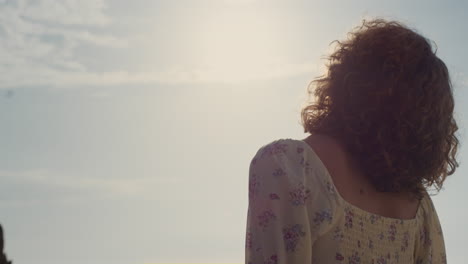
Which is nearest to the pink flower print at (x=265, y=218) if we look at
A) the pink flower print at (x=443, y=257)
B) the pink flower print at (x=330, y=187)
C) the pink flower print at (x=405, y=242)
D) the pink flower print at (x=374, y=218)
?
the pink flower print at (x=330, y=187)

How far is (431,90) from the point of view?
5.16 m

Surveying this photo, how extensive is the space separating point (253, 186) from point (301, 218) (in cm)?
27

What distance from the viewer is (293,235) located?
189 inches

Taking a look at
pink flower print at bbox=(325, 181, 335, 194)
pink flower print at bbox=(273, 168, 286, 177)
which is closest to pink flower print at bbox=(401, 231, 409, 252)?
pink flower print at bbox=(325, 181, 335, 194)

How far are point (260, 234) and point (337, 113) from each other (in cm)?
75

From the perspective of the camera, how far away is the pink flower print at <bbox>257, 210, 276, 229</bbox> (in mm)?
4805

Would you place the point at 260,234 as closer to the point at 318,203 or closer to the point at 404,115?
the point at 318,203

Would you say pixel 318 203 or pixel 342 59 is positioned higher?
pixel 342 59

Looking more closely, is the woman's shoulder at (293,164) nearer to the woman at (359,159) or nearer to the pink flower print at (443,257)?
the woman at (359,159)

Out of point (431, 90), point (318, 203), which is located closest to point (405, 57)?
point (431, 90)

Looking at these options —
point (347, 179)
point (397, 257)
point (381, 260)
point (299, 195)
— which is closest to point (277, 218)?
point (299, 195)

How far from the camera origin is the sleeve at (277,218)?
4809mm

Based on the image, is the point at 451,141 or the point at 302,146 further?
the point at 451,141

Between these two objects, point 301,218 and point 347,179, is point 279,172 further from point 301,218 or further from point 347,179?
point 347,179
